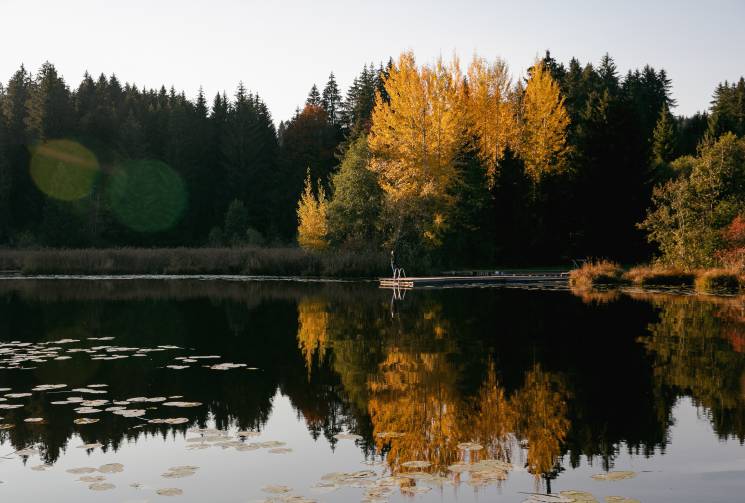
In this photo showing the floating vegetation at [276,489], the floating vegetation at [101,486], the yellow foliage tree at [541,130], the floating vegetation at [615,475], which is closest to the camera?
the floating vegetation at [276,489]

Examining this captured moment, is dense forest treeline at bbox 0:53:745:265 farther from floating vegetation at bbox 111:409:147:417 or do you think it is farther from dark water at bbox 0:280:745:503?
floating vegetation at bbox 111:409:147:417

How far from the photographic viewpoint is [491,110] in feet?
159

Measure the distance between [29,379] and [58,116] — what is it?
240 feet

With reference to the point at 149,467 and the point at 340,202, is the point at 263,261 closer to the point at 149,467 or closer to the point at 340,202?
the point at 340,202

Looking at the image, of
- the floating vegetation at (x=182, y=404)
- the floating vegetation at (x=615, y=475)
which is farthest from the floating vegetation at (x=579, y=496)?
the floating vegetation at (x=182, y=404)

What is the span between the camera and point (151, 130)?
271ft

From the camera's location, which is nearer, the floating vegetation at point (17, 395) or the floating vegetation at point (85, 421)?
the floating vegetation at point (85, 421)

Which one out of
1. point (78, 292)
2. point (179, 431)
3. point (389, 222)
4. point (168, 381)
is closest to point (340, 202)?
point (389, 222)

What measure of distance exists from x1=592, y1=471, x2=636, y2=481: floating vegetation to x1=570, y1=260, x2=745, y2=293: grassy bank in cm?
2441

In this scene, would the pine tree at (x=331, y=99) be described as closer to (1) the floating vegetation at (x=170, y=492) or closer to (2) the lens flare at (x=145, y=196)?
(2) the lens flare at (x=145, y=196)

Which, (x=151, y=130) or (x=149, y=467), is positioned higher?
(x=151, y=130)

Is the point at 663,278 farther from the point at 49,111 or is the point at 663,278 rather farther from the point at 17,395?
the point at 49,111

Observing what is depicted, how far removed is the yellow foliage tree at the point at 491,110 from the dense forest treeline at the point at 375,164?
14cm

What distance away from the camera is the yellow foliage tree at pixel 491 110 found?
1891 inches
